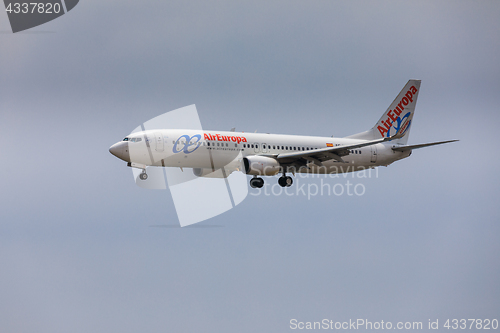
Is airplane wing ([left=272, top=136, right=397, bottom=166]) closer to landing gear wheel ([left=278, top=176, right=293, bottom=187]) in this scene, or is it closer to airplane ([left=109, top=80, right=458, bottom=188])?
airplane ([left=109, top=80, right=458, bottom=188])

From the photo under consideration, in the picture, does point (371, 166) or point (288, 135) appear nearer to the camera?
point (288, 135)

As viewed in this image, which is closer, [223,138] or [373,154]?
[223,138]

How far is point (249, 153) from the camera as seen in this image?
162 feet

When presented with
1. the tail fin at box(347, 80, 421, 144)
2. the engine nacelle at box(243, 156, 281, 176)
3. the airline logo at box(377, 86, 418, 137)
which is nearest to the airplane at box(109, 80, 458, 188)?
the engine nacelle at box(243, 156, 281, 176)

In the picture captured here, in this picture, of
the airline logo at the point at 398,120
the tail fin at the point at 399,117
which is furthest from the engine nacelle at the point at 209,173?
the airline logo at the point at 398,120

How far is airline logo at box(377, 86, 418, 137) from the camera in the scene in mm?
59562

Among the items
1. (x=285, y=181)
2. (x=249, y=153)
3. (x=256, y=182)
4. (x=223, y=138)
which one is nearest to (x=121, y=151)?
(x=223, y=138)

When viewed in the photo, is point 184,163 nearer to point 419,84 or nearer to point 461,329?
point 419,84

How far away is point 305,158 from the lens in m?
49.2

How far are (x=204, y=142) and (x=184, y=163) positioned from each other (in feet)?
8.39

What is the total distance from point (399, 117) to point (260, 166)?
839 inches

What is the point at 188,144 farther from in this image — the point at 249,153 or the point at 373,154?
the point at 373,154

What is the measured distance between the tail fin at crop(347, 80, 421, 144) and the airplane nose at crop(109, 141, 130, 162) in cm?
2505

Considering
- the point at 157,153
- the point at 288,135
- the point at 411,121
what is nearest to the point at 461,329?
the point at 411,121
